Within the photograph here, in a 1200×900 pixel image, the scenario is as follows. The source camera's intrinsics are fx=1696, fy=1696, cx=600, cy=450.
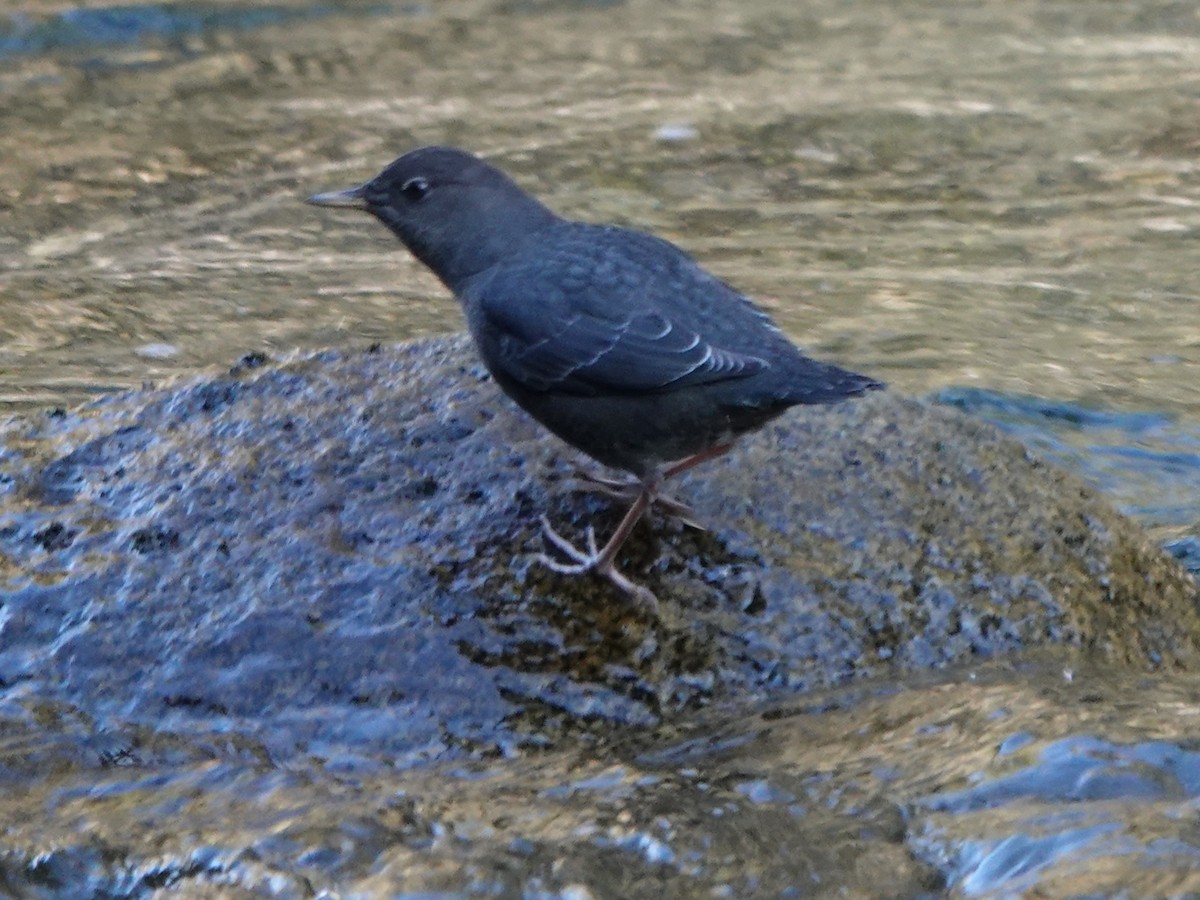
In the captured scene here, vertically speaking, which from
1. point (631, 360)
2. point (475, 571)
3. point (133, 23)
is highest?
point (133, 23)

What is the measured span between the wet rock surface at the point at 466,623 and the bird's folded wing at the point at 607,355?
32cm

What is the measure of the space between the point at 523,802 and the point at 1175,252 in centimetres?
570

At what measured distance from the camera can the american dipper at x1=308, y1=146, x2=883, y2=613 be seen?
13.2 ft

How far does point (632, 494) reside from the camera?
169 inches

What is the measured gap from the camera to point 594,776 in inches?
141

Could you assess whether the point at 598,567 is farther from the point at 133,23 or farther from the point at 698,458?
the point at 133,23

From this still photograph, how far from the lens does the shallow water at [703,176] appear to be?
7.02m

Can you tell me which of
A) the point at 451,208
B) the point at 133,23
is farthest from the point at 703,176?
the point at 451,208

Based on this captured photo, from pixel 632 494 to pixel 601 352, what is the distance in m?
0.38

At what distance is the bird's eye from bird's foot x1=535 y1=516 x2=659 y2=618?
1.21 m

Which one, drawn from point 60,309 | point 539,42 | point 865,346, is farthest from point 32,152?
point 865,346

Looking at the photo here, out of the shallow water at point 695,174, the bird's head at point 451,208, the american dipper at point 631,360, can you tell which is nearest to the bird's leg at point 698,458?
the american dipper at point 631,360

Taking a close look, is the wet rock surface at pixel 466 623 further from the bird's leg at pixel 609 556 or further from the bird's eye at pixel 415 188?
the bird's eye at pixel 415 188

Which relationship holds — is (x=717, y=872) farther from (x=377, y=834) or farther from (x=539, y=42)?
(x=539, y=42)
